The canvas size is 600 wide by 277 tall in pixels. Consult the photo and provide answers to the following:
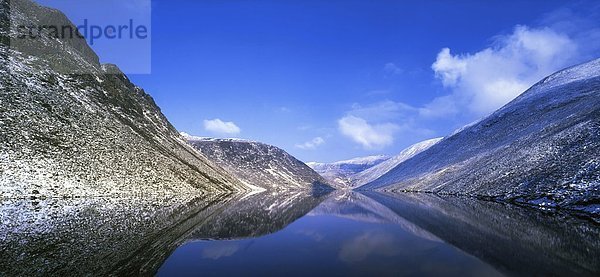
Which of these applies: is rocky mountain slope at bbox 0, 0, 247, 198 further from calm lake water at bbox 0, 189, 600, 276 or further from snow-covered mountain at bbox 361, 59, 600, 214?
snow-covered mountain at bbox 361, 59, 600, 214

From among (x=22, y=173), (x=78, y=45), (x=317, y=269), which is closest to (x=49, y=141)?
(x=22, y=173)

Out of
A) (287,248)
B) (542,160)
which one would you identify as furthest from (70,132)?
(542,160)

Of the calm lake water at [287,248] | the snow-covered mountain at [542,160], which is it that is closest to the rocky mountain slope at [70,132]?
the calm lake water at [287,248]

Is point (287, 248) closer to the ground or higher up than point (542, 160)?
closer to the ground

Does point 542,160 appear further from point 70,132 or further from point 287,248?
point 70,132

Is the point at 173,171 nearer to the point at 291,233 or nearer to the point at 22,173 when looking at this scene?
the point at 22,173
